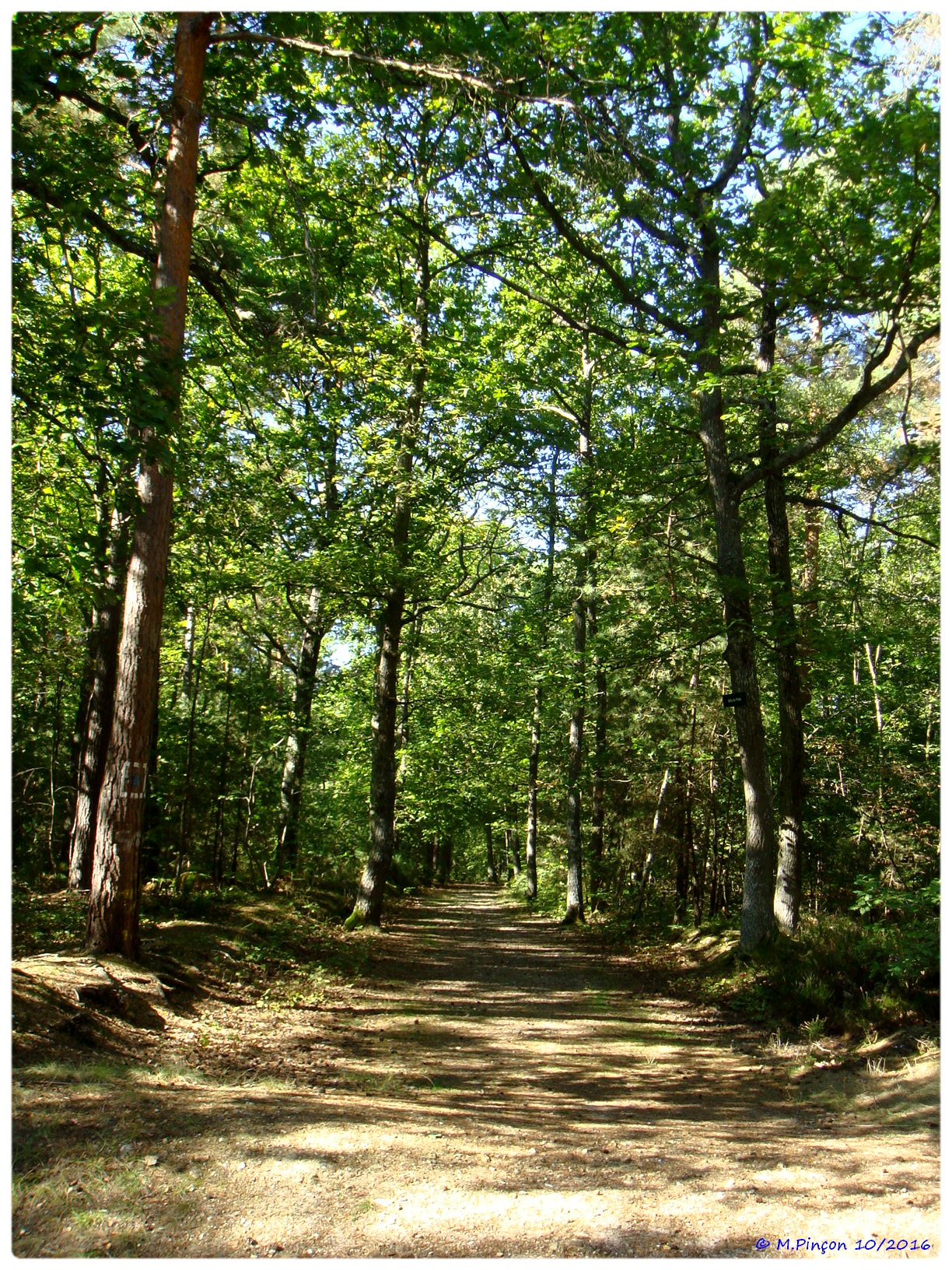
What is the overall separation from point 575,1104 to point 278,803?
934 centimetres

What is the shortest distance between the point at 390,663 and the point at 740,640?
6.39 meters

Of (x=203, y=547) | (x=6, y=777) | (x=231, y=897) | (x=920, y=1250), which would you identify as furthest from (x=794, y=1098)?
(x=203, y=547)

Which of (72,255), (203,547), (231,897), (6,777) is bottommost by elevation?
(231,897)

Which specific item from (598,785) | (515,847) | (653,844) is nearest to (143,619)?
(653,844)

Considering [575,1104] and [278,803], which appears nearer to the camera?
[575,1104]

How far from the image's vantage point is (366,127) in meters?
7.98

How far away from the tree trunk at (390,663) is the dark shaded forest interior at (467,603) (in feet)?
0.31

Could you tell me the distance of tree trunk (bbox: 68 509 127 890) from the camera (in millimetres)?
10141

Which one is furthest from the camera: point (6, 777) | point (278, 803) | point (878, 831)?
point (278, 803)

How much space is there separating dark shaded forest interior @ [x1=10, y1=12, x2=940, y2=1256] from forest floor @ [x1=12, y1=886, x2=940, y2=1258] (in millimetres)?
38

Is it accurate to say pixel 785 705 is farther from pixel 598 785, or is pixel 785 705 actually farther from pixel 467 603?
pixel 598 785

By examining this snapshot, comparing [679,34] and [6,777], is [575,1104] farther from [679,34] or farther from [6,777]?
[679,34]

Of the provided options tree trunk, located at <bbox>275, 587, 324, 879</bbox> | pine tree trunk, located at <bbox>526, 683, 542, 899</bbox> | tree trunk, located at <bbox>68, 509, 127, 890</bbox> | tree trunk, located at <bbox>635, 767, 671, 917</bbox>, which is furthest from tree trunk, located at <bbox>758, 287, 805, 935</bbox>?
tree trunk, located at <bbox>68, 509, 127, 890</bbox>

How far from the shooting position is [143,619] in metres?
6.87
